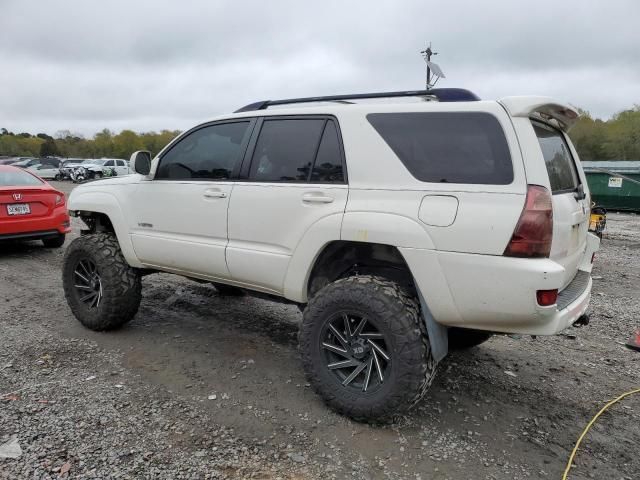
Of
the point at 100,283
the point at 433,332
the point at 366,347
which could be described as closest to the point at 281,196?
the point at 366,347

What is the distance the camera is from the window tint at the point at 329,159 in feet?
10.5

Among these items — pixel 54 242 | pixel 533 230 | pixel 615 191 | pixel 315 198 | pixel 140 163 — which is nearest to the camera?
pixel 533 230

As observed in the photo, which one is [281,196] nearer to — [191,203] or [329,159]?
[329,159]

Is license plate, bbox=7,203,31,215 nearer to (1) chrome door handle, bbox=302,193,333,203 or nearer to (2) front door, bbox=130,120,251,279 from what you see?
(2) front door, bbox=130,120,251,279

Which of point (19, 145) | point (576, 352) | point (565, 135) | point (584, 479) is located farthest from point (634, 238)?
point (19, 145)

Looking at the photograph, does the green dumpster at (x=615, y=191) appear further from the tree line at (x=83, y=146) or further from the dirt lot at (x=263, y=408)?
the tree line at (x=83, y=146)

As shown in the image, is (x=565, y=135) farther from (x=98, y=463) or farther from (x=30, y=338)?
(x=30, y=338)

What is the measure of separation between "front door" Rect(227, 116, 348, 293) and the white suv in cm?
1

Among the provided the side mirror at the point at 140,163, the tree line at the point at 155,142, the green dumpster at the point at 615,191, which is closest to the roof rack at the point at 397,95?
the side mirror at the point at 140,163

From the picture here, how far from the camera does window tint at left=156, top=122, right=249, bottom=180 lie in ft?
12.4

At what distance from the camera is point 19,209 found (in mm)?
7625

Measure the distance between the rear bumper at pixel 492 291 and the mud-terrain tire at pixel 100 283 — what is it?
8.90 ft

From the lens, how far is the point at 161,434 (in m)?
2.94

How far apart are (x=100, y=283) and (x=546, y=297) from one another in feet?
11.9
